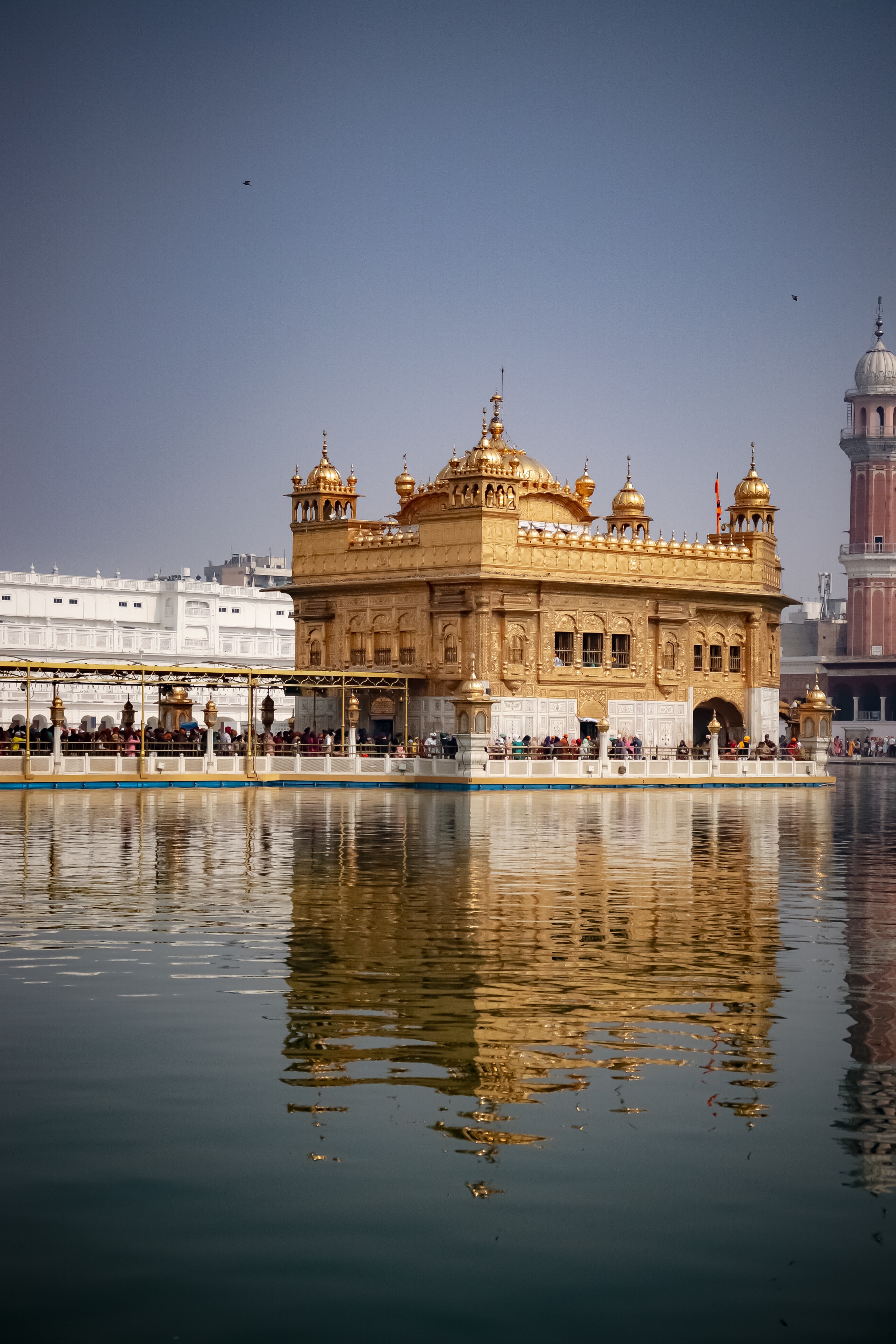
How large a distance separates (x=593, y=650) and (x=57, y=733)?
17.1m

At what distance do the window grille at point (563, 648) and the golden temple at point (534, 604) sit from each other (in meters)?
0.04

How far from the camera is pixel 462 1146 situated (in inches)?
327

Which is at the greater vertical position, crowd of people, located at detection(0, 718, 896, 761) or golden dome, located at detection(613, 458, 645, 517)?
golden dome, located at detection(613, 458, 645, 517)

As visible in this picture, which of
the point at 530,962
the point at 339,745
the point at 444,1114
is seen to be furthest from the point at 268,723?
the point at 444,1114

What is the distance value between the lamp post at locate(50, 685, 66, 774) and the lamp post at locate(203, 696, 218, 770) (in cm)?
356

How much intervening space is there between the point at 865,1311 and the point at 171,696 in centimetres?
4320

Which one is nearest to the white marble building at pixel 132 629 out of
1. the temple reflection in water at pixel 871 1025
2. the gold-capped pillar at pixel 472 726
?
the gold-capped pillar at pixel 472 726

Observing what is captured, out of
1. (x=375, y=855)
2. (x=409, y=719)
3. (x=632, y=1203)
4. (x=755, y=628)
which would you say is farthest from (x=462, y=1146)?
(x=755, y=628)

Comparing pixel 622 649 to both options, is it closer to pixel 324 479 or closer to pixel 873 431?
pixel 324 479

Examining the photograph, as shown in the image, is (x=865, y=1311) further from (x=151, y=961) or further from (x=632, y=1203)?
(x=151, y=961)

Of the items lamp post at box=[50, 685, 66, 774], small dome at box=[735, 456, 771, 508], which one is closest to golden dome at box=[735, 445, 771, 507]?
small dome at box=[735, 456, 771, 508]

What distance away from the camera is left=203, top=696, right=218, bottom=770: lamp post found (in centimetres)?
4131

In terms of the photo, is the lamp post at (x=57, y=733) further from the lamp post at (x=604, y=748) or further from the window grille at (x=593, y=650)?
the window grille at (x=593, y=650)

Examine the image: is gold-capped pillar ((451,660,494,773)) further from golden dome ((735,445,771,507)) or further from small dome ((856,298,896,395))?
small dome ((856,298,896,395))
